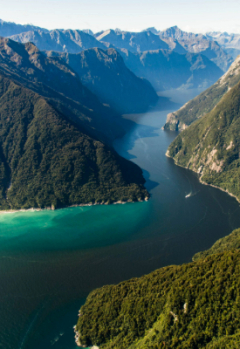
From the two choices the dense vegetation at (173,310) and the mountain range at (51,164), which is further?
the mountain range at (51,164)

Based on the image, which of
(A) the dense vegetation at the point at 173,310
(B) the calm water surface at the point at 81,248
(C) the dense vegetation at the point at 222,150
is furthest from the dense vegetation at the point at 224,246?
(C) the dense vegetation at the point at 222,150

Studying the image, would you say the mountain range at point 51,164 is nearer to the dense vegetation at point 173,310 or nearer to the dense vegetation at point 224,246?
the dense vegetation at point 224,246

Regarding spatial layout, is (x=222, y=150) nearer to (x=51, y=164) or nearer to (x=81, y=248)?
(x=51, y=164)

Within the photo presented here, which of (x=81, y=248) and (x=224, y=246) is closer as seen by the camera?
(x=224, y=246)

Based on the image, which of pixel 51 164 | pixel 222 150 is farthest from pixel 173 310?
pixel 222 150

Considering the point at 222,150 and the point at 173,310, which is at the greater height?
the point at 222,150

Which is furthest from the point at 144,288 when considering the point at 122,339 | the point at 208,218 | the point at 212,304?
the point at 208,218

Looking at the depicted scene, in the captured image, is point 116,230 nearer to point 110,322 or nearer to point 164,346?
point 110,322
